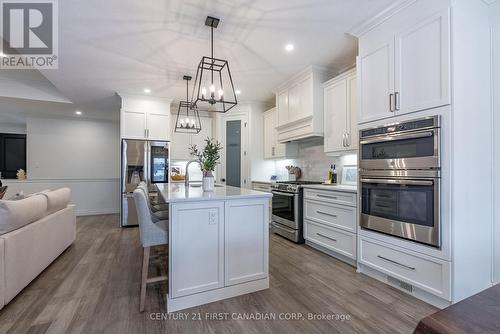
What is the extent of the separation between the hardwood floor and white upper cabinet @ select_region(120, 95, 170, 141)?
2.56 meters

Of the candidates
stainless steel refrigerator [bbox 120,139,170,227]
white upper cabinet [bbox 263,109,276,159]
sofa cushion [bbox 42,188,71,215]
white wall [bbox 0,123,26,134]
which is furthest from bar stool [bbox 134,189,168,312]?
white wall [bbox 0,123,26,134]

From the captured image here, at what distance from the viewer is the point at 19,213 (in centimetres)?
216

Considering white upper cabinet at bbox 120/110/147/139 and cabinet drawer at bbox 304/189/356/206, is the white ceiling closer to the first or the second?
white upper cabinet at bbox 120/110/147/139

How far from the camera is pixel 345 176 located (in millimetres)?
3584

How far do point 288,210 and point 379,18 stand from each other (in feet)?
8.69

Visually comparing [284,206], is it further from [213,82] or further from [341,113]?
[213,82]

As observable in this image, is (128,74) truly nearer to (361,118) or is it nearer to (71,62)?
(71,62)

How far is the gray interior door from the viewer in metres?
5.37

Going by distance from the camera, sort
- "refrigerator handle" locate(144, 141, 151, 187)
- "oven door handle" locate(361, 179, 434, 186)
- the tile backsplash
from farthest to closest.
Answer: "refrigerator handle" locate(144, 141, 151, 187) → the tile backsplash → "oven door handle" locate(361, 179, 434, 186)

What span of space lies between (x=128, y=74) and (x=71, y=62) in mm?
704

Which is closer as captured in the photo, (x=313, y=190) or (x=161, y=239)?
(x=161, y=239)

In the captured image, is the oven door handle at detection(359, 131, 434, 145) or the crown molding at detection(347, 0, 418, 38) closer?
the oven door handle at detection(359, 131, 434, 145)

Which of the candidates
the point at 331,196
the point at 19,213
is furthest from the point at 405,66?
the point at 19,213

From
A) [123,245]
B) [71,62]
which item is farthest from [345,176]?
[71,62]
